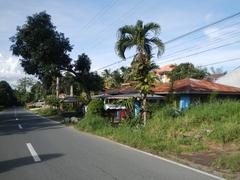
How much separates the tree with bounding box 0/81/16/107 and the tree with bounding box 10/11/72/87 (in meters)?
90.6

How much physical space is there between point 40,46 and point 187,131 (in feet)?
72.2

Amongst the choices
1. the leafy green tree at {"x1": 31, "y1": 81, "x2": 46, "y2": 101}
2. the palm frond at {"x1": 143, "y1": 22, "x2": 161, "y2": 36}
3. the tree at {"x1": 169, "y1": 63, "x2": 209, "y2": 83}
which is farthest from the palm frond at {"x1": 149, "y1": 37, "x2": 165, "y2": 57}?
the leafy green tree at {"x1": 31, "y1": 81, "x2": 46, "y2": 101}

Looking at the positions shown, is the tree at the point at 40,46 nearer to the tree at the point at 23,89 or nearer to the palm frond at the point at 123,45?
the palm frond at the point at 123,45

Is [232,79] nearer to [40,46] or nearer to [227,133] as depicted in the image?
[40,46]

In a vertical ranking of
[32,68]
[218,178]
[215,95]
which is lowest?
[218,178]

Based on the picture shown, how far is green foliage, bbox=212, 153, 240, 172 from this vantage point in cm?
950

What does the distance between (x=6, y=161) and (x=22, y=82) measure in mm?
149151

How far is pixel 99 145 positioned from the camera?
15312 mm

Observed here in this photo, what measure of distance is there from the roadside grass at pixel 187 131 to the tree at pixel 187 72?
39548 mm

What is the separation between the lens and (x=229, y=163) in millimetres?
9812

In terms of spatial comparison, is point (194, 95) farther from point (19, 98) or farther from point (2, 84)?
point (19, 98)

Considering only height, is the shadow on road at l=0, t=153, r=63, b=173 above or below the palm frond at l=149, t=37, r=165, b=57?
below

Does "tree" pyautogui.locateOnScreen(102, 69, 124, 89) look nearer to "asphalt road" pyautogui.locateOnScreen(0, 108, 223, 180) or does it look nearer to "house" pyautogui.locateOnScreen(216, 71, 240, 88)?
"house" pyautogui.locateOnScreen(216, 71, 240, 88)

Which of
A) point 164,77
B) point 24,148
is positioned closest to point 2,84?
point 164,77
